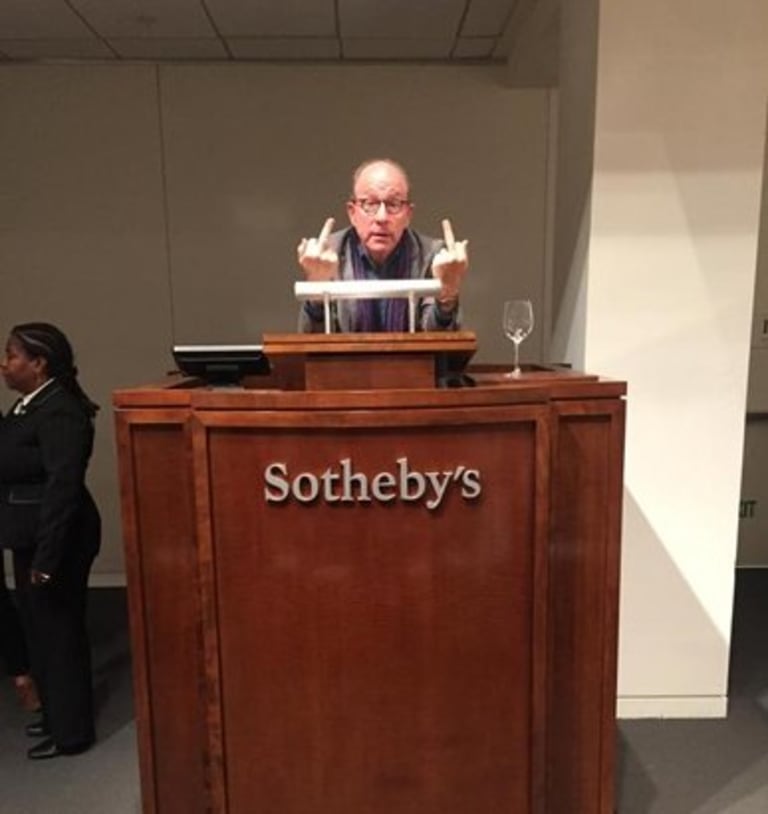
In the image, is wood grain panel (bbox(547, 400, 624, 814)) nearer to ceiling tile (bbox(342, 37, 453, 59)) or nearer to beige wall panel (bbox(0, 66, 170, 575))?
ceiling tile (bbox(342, 37, 453, 59))

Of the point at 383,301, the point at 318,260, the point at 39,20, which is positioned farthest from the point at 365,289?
the point at 39,20

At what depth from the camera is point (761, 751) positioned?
8.42 ft

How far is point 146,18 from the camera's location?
130 inches

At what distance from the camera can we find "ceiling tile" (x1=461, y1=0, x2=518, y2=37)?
323cm

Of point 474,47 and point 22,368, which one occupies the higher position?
point 474,47

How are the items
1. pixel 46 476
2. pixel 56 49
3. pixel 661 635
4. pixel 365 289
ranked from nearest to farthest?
pixel 365 289 → pixel 46 476 → pixel 661 635 → pixel 56 49

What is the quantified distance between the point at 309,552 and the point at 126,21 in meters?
2.91

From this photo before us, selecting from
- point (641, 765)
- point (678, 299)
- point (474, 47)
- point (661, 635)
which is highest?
point (474, 47)

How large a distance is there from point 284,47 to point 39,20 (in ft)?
3.67

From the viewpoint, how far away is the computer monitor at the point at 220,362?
1879mm

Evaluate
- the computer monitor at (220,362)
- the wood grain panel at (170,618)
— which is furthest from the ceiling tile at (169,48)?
the wood grain panel at (170,618)

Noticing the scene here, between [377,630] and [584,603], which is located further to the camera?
[584,603]

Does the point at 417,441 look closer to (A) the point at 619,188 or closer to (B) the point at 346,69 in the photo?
(A) the point at 619,188

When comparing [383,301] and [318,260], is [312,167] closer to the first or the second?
[383,301]
